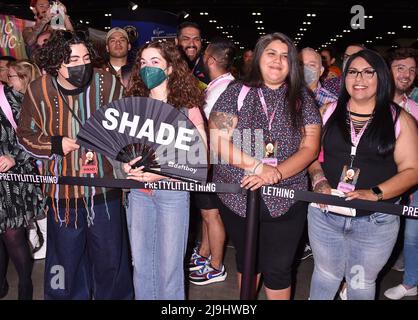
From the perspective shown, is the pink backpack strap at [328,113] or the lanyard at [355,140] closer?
the lanyard at [355,140]

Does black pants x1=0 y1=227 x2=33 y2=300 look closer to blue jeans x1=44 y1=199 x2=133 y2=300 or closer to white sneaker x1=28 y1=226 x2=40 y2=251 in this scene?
blue jeans x1=44 y1=199 x2=133 y2=300

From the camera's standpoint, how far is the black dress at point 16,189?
2611 millimetres

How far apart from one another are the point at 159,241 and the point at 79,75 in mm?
1001

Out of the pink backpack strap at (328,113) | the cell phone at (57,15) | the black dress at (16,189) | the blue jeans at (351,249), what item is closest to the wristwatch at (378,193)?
the blue jeans at (351,249)

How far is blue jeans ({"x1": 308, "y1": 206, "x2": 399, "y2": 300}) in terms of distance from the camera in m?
2.16

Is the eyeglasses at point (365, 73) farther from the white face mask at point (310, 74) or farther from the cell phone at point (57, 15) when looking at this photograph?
the cell phone at point (57, 15)

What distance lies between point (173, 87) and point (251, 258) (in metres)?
1.00

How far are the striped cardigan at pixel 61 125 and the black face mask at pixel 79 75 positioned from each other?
5 centimetres

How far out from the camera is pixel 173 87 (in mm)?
2186

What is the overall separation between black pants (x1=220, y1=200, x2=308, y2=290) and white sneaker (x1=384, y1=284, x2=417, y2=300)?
1.35 meters

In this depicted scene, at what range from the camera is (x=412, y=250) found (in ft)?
10.4

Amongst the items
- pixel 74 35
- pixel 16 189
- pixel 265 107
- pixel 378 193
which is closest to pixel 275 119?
pixel 265 107

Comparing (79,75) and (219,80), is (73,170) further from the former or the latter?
(219,80)
